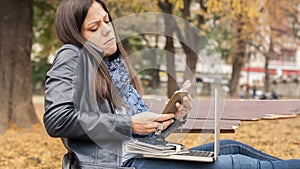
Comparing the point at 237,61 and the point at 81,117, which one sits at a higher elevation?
the point at 237,61

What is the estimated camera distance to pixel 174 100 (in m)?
2.03

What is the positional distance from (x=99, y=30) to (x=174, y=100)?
0.47m

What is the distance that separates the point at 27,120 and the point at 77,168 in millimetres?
7585

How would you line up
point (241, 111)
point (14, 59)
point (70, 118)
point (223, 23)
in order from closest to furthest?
point (70, 118) → point (241, 111) → point (14, 59) → point (223, 23)

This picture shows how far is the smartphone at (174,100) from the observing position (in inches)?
79.2

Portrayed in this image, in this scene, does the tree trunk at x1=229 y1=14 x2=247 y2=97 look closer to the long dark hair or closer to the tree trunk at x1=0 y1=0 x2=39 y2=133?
the tree trunk at x1=0 y1=0 x2=39 y2=133

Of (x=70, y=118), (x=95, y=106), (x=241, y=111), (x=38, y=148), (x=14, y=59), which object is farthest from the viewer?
(x=14, y=59)

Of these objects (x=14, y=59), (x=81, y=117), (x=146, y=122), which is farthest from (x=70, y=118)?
(x=14, y=59)

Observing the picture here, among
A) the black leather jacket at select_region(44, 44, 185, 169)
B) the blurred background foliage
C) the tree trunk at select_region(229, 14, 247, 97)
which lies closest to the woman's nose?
the black leather jacket at select_region(44, 44, 185, 169)

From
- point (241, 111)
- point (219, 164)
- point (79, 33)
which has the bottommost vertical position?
point (219, 164)

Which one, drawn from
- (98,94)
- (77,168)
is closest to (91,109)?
(98,94)

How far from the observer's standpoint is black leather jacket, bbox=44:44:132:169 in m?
1.99

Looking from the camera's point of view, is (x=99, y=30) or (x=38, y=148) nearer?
(x=99, y=30)

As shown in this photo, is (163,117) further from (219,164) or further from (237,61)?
(237,61)
